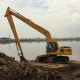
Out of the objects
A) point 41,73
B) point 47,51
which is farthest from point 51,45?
point 41,73

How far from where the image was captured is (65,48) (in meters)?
25.0

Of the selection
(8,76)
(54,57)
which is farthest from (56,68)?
(8,76)

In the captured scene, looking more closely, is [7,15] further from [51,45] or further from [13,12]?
[51,45]

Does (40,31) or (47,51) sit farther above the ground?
(40,31)

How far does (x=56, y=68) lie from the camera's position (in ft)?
70.5

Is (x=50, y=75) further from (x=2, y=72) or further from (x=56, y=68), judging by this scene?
(x=56, y=68)

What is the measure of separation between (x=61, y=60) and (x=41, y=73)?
925cm

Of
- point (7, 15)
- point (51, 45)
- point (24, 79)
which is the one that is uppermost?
point (7, 15)

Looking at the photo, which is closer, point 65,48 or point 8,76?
point 8,76

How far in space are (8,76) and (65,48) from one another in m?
10.4

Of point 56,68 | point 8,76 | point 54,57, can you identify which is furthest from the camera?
point 54,57

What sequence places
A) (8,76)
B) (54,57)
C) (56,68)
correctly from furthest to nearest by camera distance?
(54,57) → (56,68) → (8,76)

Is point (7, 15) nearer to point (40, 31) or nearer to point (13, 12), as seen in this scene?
point (13, 12)

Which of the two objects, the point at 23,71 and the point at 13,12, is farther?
the point at 13,12
